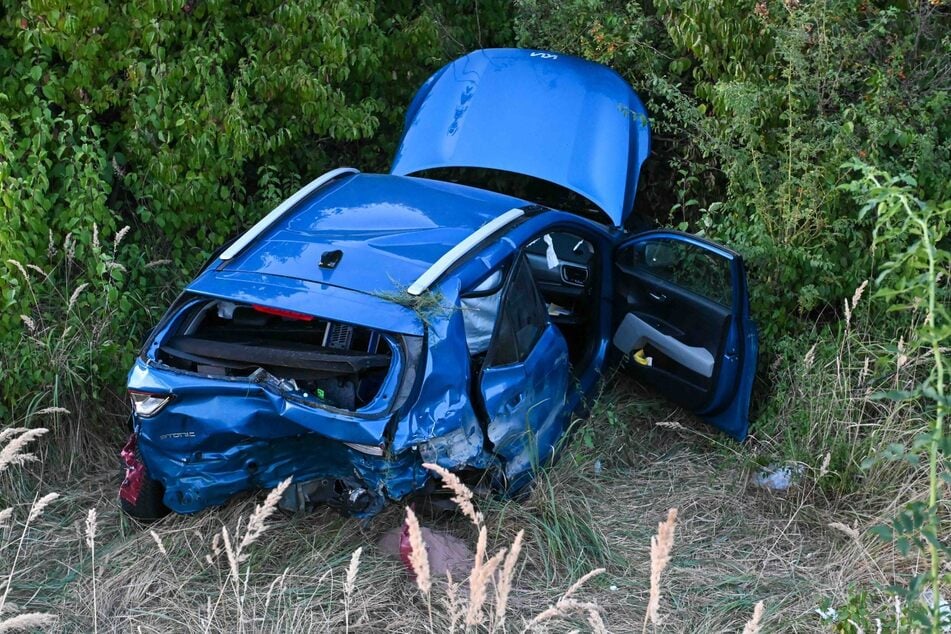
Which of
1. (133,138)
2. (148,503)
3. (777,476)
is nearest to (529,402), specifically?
(777,476)

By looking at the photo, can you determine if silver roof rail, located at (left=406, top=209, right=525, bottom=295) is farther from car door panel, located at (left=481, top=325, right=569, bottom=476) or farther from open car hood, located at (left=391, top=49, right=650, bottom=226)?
open car hood, located at (left=391, top=49, right=650, bottom=226)

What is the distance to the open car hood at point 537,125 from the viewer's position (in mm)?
5742

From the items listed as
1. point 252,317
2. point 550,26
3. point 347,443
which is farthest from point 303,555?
point 550,26

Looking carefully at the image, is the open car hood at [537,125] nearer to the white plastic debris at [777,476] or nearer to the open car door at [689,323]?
the open car door at [689,323]

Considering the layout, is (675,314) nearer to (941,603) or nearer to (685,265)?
(685,265)

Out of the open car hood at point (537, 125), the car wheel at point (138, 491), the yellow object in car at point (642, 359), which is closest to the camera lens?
the car wheel at point (138, 491)

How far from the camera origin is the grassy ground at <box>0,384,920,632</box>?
4.39 meters

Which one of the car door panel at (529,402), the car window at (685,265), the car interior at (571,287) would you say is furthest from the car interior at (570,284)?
the car door panel at (529,402)

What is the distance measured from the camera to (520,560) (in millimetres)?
4773

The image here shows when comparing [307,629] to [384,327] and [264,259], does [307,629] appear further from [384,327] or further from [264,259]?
[264,259]

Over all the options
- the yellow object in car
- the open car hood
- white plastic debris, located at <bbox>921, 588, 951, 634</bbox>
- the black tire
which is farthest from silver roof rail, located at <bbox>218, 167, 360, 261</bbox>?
white plastic debris, located at <bbox>921, 588, 951, 634</bbox>

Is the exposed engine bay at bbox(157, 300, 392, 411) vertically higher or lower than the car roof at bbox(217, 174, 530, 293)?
lower

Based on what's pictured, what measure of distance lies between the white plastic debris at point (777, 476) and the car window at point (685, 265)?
917 millimetres

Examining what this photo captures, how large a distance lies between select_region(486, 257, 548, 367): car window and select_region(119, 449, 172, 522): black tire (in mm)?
1689
